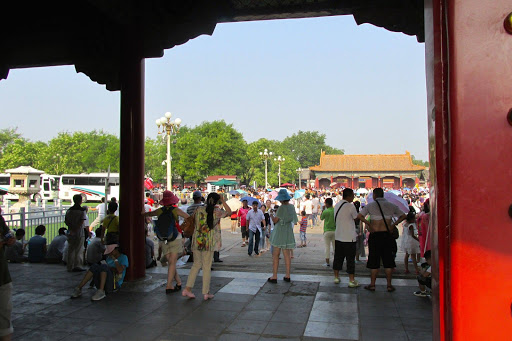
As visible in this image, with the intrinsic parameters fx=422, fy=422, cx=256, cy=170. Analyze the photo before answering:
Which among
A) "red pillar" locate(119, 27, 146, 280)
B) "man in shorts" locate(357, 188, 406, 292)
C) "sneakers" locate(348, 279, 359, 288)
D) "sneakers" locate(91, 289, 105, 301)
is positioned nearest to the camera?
Answer: "sneakers" locate(91, 289, 105, 301)

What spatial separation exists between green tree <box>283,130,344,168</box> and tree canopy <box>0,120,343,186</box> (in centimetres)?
5804

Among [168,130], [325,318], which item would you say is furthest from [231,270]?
[168,130]

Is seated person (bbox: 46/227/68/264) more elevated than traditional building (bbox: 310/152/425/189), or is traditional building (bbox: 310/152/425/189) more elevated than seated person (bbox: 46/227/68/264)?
traditional building (bbox: 310/152/425/189)

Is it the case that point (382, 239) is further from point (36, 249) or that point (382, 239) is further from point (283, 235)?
point (36, 249)

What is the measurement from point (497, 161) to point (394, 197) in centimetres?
945

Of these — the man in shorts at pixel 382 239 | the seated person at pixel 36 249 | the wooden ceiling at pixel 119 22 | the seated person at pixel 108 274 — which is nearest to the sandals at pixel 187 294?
the seated person at pixel 108 274


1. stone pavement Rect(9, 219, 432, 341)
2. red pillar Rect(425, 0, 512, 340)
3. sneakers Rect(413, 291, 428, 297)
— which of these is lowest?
stone pavement Rect(9, 219, 432, 341)

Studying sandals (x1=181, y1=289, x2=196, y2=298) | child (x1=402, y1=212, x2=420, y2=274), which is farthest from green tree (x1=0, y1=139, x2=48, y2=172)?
child (x1=402, y1=212, x2=420, y2=274)

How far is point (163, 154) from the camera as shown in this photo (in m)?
68.2

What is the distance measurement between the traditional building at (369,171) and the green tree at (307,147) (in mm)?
57919

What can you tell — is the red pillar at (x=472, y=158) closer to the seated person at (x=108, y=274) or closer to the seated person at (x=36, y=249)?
the seated person at (x=108, y=274)

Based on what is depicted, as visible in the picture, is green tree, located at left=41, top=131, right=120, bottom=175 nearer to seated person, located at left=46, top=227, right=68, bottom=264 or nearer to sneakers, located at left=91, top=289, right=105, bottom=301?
seated person, located at left=46, top=227, right=68, bottom=264

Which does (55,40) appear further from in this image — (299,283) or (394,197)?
(394,197)

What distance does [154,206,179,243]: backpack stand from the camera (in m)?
6.98
